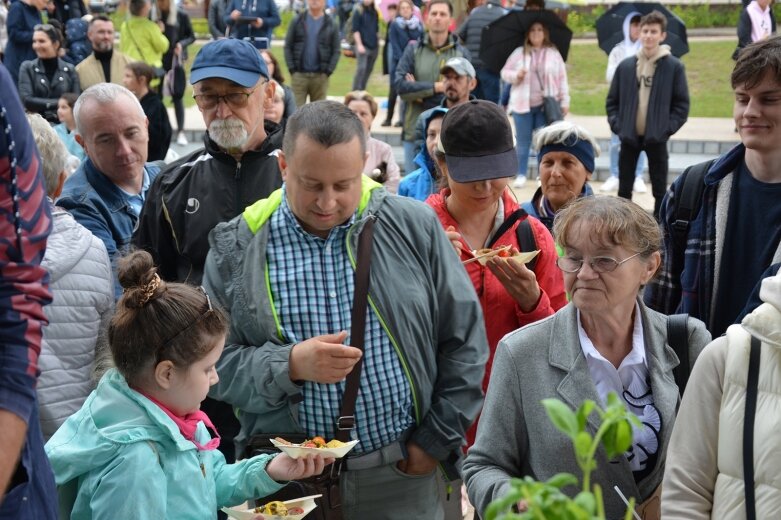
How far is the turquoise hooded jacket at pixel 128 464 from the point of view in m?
2.67

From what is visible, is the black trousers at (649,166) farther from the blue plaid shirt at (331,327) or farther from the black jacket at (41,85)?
the blue plaid shirt at (331,327)

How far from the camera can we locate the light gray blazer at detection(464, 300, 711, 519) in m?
2.82

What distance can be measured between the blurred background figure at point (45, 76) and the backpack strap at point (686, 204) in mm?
8034

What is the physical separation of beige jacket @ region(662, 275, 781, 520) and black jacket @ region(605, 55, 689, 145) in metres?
8.61

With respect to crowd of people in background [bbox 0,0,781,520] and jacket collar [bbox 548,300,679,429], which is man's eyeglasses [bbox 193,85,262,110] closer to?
crowd of people in background [bbox 0,0,781,520]

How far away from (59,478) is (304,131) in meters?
1.24

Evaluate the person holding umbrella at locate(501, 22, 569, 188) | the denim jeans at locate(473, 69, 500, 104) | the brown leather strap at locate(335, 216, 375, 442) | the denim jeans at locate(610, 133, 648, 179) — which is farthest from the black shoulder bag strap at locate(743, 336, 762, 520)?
the denim jeans at locate(473, 69, 500, 104)

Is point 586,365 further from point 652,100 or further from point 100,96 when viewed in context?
point 652,100

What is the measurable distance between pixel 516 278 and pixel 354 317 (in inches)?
32.1

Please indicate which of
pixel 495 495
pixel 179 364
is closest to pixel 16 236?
pixel 179 364

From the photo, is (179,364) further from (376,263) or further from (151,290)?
(376,263)

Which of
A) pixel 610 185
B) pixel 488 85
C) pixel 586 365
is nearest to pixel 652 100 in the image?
pixel 610 185

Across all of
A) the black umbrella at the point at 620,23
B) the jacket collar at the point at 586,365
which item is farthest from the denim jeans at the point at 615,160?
the jacket collar at the point at 586,365

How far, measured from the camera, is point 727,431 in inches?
97.9
